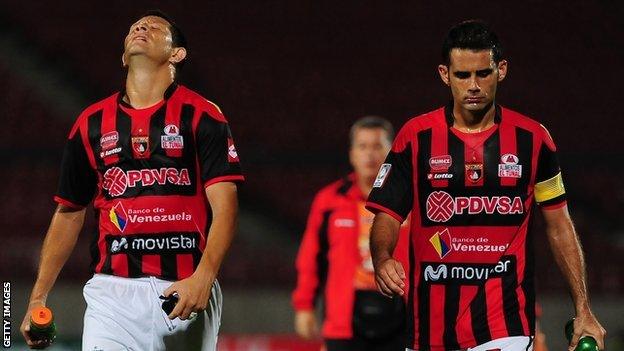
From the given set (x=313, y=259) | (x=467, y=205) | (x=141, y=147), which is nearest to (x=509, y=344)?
(x=467, y=205)

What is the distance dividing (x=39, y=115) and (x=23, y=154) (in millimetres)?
1277

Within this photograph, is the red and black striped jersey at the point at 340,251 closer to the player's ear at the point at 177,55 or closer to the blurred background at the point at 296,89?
the player's ear at the point at 177,55

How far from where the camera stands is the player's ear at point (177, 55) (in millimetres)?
4652

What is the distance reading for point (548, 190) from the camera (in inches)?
174

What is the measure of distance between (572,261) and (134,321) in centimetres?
161

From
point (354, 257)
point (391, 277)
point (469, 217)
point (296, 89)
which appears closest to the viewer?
point (391, 277)

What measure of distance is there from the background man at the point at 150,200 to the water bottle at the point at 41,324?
0.03 meters

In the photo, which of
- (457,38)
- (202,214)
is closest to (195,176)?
(202,214)

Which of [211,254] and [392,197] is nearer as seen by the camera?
[211,254]

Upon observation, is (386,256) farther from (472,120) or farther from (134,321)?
(134,321)

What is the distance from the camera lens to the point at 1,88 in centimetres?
1394

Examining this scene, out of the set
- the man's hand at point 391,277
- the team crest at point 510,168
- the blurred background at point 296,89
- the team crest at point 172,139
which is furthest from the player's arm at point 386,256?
the blurred background at point 296,89

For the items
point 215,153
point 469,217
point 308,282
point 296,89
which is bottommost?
point 308,282

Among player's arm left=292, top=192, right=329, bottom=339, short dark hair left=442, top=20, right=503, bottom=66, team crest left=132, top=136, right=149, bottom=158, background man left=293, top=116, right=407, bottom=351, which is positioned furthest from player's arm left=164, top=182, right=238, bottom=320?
player's arm left=292, top=192, right=329, bottom=339
